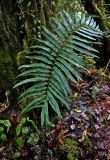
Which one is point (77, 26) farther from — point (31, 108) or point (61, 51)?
point (31, 108)

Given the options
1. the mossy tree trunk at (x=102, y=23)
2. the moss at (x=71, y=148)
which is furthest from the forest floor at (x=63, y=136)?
the mossy tree trunk at (x=102, y=23)

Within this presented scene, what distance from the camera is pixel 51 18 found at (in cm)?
385

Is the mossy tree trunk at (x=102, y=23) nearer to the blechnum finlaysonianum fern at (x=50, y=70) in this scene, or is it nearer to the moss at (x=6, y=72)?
the blechnum finlaysonianum fern at (x=50, y=70)

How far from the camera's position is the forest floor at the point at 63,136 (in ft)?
11.4

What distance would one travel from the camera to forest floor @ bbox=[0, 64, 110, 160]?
3480 millimetres

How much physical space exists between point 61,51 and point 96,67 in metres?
1.53

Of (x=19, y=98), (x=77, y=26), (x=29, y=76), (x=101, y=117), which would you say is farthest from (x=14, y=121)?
(x=77, y=26)

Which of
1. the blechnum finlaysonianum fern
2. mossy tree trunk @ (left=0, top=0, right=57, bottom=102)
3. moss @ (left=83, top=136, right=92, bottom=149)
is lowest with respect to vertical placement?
moss @ (left=83, top=136, right=92, bottom=149)

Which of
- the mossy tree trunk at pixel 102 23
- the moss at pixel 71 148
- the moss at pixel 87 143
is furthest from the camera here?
the mossy tree trunk at pixel 102 23

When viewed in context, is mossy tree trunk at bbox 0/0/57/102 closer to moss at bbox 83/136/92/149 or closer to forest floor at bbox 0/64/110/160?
forest floor at bbox 0/64/110/160

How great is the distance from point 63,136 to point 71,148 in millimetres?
181

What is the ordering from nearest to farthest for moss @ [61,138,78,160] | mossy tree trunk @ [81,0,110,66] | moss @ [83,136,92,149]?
1. moss @ [61,138,78,160]
2. moss @ [83,136,92,149]
3. mossy tree trunk @ [81,0,110,66]

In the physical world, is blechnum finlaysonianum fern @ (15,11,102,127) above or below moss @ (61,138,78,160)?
above

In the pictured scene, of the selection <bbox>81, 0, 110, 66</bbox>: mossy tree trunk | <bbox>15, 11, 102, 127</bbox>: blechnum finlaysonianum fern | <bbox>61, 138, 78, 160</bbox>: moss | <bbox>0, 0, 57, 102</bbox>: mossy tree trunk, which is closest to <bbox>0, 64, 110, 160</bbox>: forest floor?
<bbox>61, 138, 78, 160</bbox>: moss
